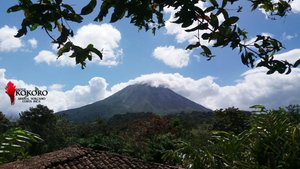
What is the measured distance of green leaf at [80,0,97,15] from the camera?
1.64 m

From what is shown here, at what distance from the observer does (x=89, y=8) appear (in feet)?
5.38

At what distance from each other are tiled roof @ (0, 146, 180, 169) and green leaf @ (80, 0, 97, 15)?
14.3m

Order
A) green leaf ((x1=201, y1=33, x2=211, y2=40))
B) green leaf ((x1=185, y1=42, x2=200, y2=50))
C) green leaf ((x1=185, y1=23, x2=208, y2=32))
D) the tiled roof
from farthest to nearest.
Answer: the tiled roof → green leaf ((x1=185, y1=42, x2=200, y2=50)) → green leaf ((x1=201, y1=33, x2=211, y2=40)) → green leaf ((x1=185, y1=23, x2=208, y2=32))

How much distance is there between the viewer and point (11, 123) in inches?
1405

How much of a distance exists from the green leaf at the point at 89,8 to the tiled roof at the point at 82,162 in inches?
564

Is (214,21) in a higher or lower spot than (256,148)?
higher

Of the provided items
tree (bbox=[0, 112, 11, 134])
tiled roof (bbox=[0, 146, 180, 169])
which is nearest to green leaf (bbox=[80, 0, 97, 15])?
tiled roof (bbox=[0, 146, 180, 169])

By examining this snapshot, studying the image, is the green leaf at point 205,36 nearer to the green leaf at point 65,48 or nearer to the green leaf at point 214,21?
the green leaf at point 214,21

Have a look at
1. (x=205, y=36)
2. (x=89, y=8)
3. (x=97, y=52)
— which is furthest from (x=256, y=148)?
(x=89, y=8)

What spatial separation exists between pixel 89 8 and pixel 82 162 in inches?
611

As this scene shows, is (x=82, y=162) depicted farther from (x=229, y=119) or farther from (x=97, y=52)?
(x=97, y=52)

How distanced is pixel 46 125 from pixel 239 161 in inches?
1369

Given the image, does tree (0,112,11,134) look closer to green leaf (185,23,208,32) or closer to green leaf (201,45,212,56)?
green leaf (201,45,212,56)

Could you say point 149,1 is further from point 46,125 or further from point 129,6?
point 46,125
